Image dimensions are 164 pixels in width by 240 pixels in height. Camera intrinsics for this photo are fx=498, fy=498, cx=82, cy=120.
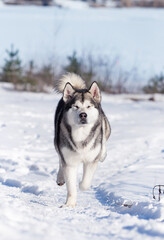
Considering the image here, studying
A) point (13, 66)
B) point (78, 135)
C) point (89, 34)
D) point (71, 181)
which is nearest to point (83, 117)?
point (78, 135)

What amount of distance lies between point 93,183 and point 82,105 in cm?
190

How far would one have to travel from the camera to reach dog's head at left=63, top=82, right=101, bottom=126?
4602 mm

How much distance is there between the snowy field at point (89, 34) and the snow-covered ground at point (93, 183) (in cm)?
304

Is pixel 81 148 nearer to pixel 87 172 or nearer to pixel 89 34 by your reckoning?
pixel 87 172

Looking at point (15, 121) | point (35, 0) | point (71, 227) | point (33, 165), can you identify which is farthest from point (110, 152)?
point (35, 0)

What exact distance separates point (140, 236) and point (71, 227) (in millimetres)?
494

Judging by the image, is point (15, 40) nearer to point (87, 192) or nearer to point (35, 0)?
point (35, 0)

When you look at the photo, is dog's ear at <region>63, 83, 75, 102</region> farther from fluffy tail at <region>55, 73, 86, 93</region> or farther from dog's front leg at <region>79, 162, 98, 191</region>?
dog's front leg at <region>79, 162, 98, 191</region>

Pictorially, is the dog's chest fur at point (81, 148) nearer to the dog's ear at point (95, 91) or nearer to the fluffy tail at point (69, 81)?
the dog's ear at point (95, 91)

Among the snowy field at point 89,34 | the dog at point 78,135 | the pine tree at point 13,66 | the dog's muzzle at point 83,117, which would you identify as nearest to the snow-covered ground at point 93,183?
the dog at point 78,135

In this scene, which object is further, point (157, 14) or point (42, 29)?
point (157, 14)

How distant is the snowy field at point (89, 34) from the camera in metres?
17.0

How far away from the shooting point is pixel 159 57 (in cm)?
2028

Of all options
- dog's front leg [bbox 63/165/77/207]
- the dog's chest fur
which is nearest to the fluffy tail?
the dog's chest fur
